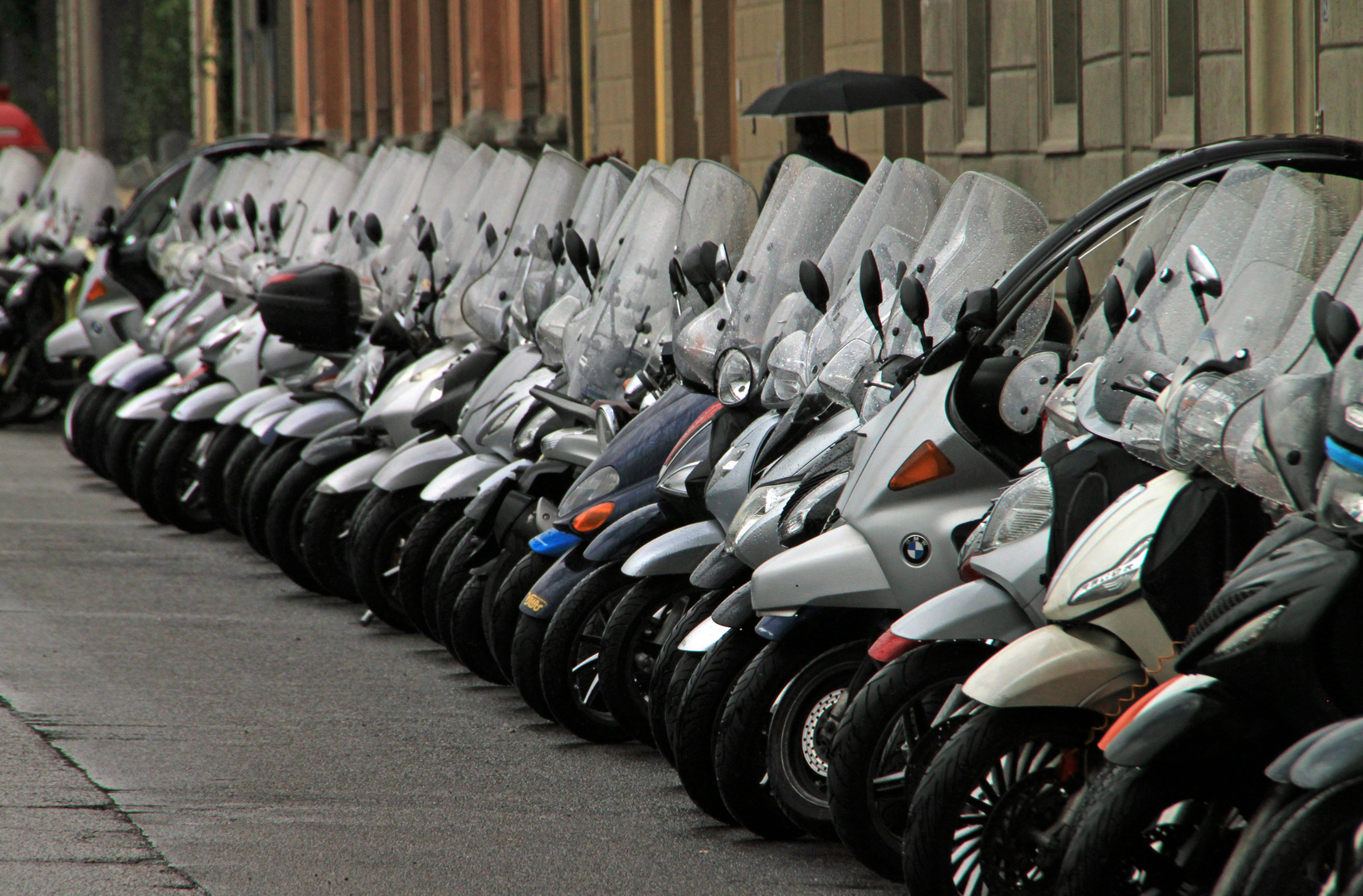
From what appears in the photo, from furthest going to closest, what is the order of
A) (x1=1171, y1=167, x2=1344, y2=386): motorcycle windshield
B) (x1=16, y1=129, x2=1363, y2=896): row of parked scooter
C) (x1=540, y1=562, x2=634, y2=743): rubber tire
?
(x1=540, y1=562, x2=634, y2=743): rubber tire, (x1=1171, y1=167, x2=1344, y2=386): motorcycle windshield, (x1=16, y1=129, x2=1363, y2=896): row of parked scooter

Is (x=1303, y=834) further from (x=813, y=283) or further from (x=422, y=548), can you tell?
(x=422, y=548)

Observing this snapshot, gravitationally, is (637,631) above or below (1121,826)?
below

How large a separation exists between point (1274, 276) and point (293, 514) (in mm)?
5555

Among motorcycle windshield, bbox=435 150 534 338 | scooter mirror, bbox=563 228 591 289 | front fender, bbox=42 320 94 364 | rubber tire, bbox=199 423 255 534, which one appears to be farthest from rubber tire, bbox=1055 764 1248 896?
front fender, bbox=42 320 94 364

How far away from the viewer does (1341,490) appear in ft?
11.8

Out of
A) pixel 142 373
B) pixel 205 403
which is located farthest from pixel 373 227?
pixel 142 373

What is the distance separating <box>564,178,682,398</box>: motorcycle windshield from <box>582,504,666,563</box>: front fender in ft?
3.27

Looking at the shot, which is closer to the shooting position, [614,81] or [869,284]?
[869,284]

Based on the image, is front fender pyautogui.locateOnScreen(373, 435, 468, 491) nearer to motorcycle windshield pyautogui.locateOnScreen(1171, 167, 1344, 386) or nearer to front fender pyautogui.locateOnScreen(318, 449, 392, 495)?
front fender pyautogui.locateOnScreen(318, 449, 392, 495)

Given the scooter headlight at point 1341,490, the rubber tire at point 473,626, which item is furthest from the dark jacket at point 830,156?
the scooter headlight at point 1341,490

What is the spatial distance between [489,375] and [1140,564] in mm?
4407

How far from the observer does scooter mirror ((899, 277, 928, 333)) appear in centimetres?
537

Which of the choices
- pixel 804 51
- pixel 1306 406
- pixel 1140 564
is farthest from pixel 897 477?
pixel 804 51

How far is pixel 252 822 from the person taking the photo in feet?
18.4
